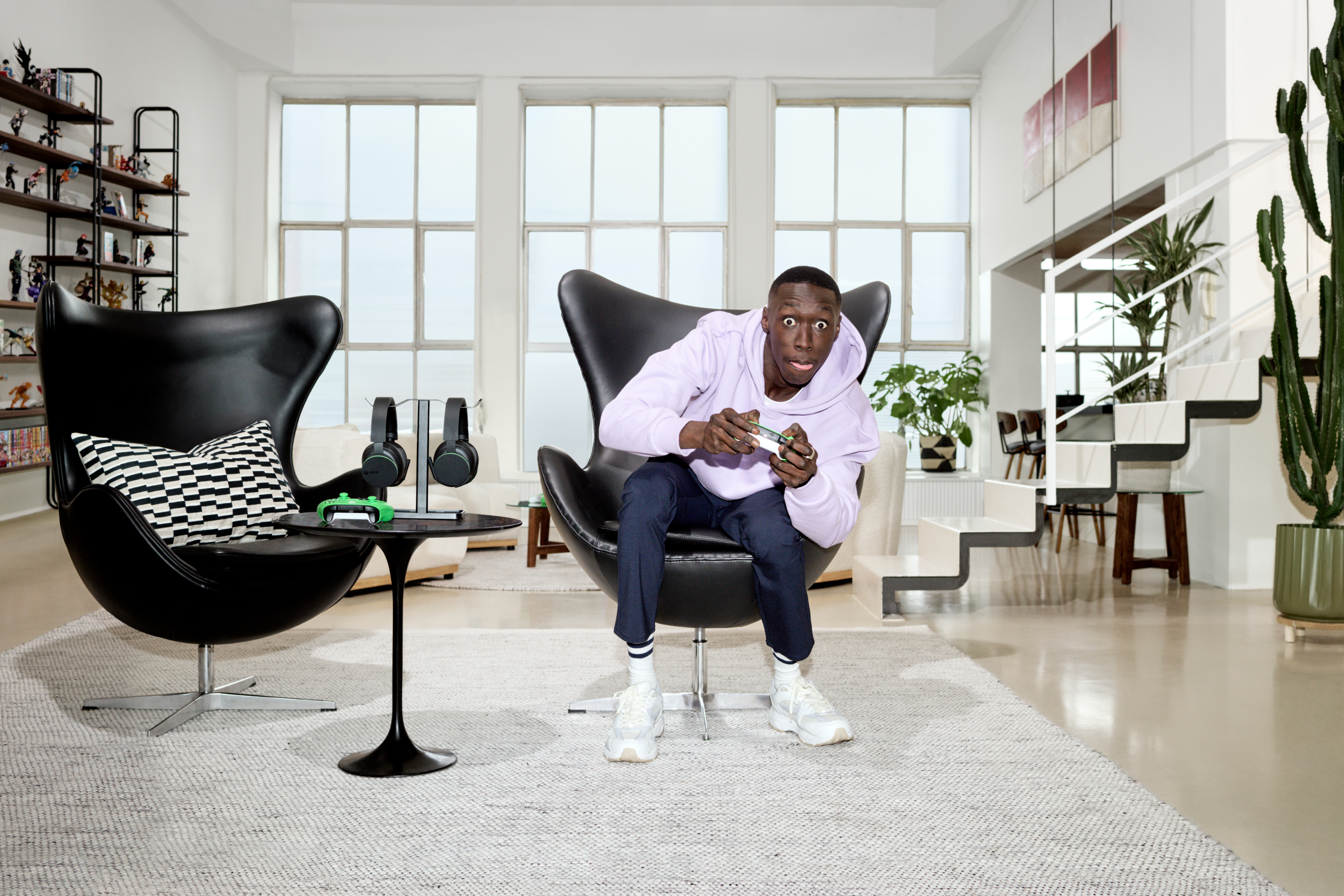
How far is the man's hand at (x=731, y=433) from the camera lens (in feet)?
6.63

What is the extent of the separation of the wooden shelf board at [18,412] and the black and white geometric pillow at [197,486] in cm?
404

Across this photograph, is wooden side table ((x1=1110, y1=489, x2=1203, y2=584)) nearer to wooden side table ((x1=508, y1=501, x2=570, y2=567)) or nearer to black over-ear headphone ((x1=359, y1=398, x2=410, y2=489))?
wooden side table ((x1=508, y1=501, x2=570, y2=567))

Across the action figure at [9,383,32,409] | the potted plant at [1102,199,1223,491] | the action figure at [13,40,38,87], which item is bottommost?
the action figure at [9,383,32,409]

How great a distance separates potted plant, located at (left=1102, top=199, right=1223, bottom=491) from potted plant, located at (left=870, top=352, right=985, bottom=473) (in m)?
2.54

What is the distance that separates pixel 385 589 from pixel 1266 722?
3.18 m

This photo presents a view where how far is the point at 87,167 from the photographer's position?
21.9ft

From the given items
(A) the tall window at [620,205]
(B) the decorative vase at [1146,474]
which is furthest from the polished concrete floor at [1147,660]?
(A) the tall window at [620,205]

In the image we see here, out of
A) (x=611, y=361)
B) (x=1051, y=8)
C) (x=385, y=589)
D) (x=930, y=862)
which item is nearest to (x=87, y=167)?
(x=385, y=589)

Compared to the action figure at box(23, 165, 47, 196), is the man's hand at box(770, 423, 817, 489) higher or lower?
lower

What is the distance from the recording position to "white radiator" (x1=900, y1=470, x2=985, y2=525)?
27.8ft

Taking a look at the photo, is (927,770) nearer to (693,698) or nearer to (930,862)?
(930,862)

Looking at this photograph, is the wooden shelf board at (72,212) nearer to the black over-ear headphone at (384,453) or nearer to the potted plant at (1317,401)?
the black over-ear headphone at (384,453)

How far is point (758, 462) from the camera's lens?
2.36 meters

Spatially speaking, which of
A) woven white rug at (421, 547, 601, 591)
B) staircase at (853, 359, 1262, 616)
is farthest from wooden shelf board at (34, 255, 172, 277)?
staircase at (853, 359, 1262, 616)
